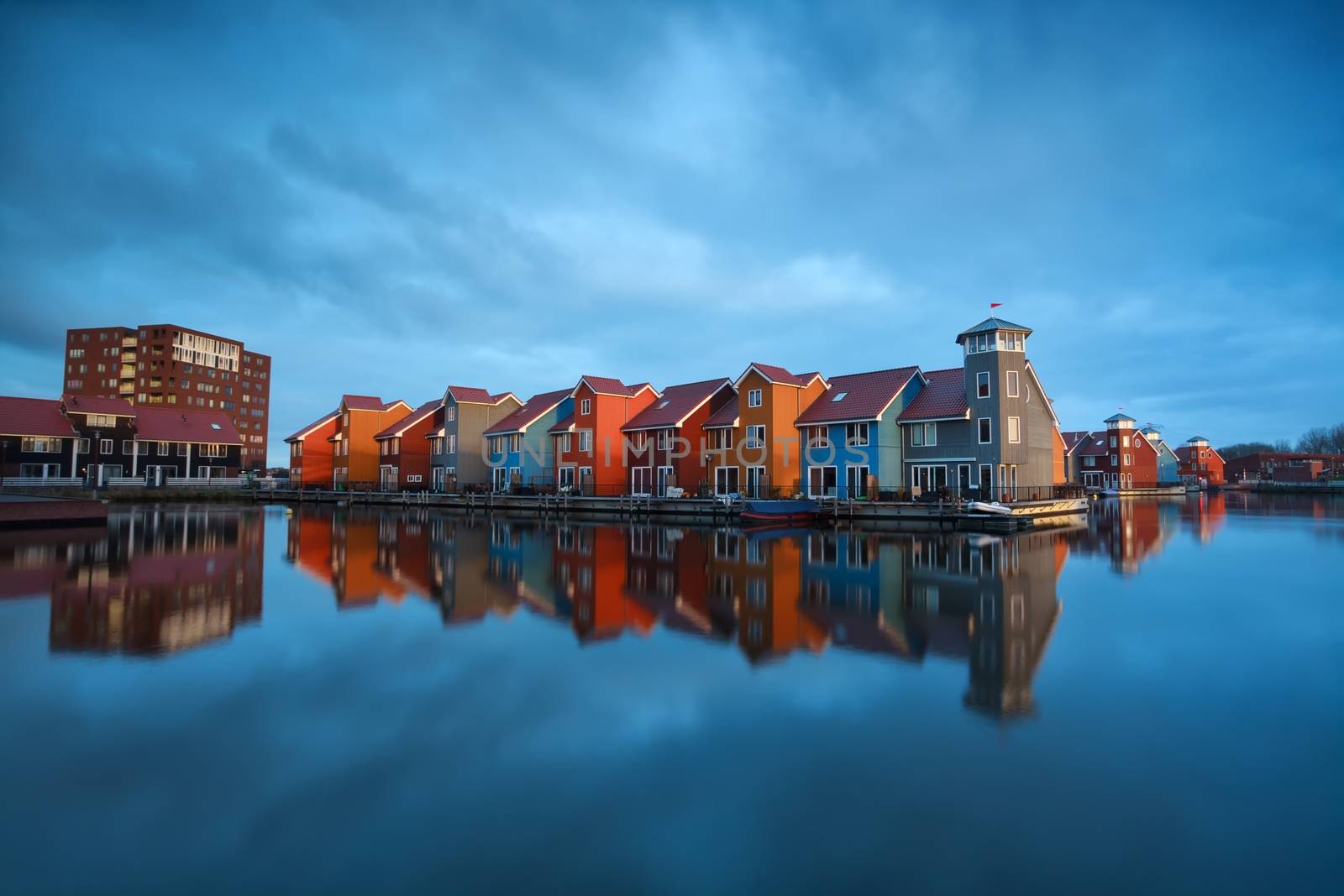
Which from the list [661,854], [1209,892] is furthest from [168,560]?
[1209,892]

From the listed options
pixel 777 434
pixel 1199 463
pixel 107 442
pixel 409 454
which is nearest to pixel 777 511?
pixel 777 434

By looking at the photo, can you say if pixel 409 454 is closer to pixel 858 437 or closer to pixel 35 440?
pixel 35 440

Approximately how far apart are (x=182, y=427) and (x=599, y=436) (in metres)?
41.7

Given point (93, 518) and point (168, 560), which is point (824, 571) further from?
point (93, 518)

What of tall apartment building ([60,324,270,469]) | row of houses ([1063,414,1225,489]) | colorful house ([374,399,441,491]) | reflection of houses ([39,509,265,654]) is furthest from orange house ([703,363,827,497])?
tall apartment building ([60,324,270,469])

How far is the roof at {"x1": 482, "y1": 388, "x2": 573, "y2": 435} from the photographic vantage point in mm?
48656

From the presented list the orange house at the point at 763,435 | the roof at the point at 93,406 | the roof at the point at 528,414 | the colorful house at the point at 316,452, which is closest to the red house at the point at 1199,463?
the orange house at the point at 763,435

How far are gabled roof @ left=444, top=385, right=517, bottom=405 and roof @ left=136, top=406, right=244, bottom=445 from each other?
2603 centimetres

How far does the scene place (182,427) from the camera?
202 ft

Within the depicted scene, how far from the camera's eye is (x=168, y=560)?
18969 millimetres

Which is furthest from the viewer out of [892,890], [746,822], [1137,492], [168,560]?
[1137,492]

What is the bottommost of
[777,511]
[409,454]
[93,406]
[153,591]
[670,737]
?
[670,737]

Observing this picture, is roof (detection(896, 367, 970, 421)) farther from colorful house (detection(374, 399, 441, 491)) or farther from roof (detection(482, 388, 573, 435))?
colorful house (detection(374, 399, 441, 491))

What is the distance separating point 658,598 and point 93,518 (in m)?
27.9
